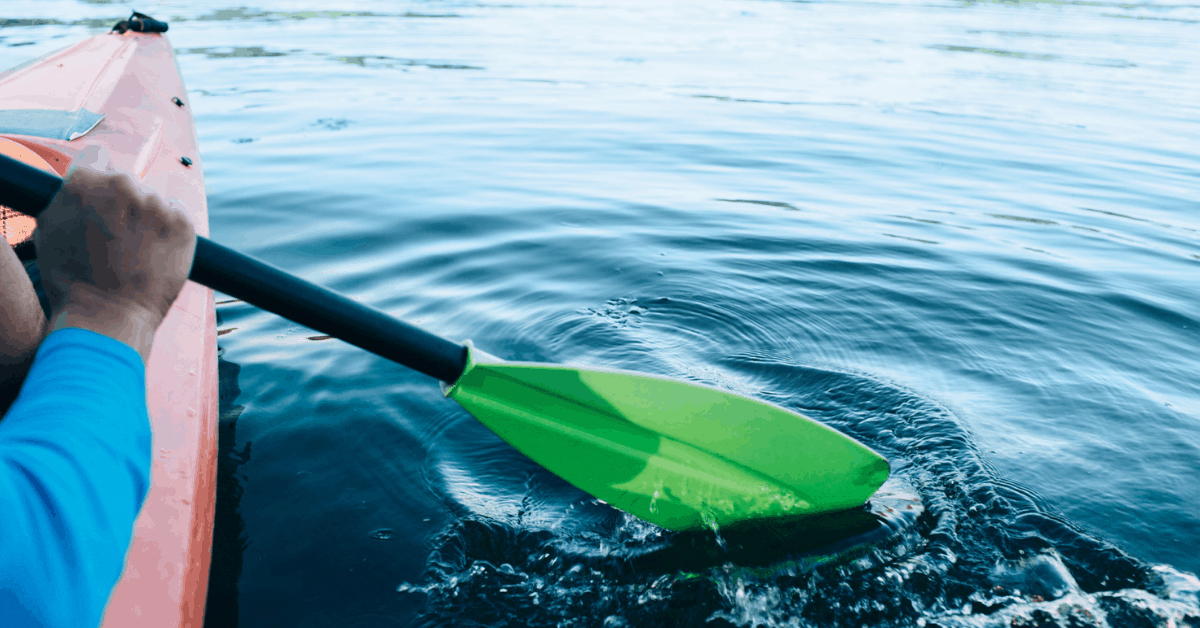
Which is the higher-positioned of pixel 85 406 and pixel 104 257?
pixel 104 257

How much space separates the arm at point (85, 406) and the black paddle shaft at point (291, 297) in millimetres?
402

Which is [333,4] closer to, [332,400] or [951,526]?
[332,400]

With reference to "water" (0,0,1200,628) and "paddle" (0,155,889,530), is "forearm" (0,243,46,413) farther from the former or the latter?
"paddle" (0,155,889,530)

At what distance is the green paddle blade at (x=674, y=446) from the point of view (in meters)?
2.30

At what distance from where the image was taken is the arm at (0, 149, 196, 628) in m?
0.80

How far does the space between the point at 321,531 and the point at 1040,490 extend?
228cm

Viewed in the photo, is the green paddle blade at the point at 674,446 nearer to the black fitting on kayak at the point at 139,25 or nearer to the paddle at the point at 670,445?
the paddle at the point at 670,445

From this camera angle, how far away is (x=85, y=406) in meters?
0.89

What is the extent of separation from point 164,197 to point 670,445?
1.54 metres

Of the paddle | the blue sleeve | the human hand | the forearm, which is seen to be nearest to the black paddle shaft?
the forearm

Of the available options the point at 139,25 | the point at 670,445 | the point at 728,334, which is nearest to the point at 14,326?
the point at 670,445

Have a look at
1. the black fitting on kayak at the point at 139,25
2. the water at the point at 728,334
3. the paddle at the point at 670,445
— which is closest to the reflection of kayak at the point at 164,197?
the black fitting on kayak at the point at 139,25

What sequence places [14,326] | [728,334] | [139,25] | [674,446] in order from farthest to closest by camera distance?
[139,25]
[728,334]
[674,446]
[14,326]

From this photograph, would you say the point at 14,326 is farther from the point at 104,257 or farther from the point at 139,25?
the point at 139,25
